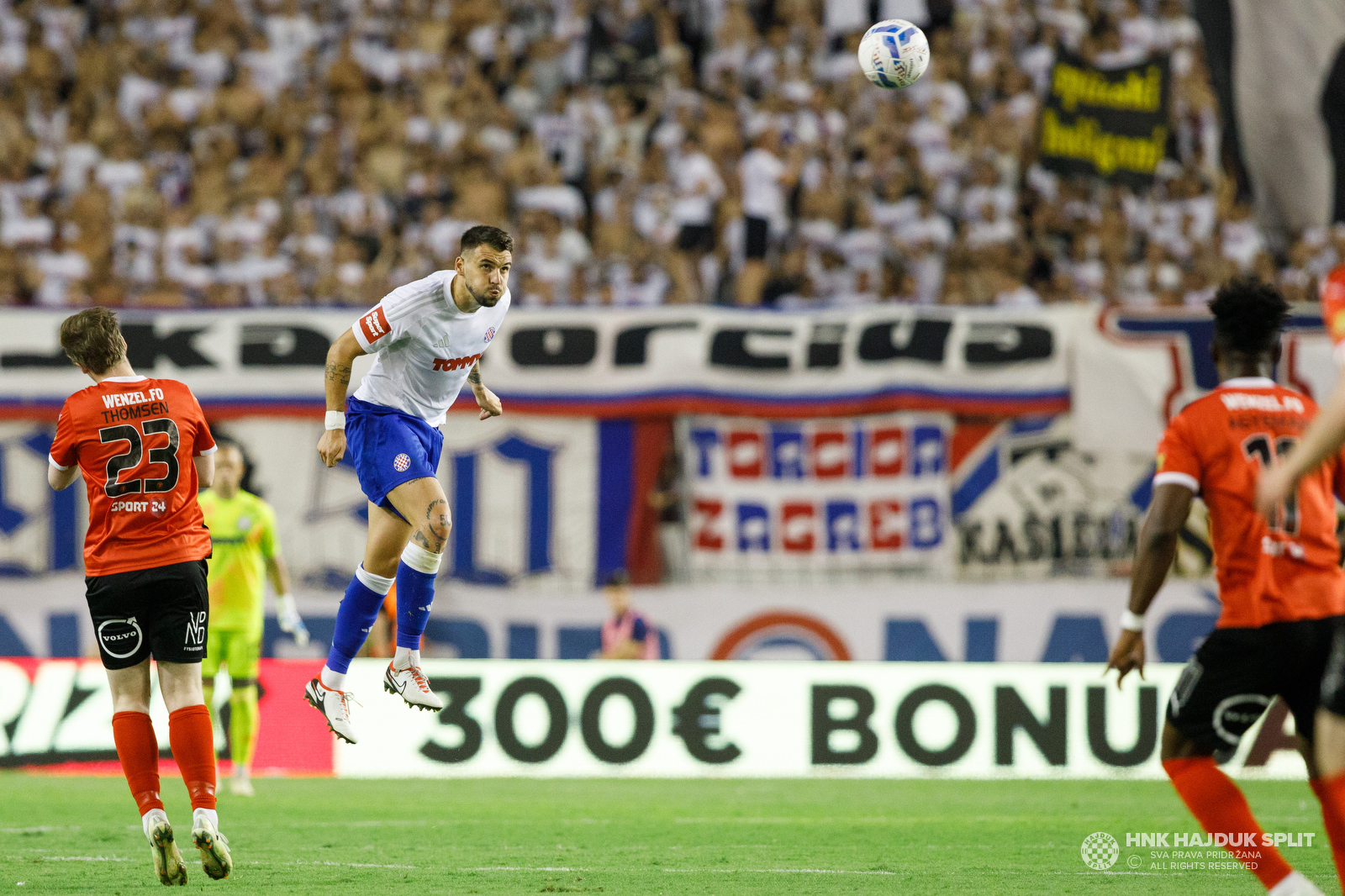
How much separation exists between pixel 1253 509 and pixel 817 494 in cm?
980

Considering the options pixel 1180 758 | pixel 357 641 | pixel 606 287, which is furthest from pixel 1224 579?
pixel 606 287

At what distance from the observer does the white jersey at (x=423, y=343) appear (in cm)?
763

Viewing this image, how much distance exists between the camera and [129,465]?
7164mm

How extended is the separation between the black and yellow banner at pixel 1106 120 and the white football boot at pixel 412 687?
32.4 ft

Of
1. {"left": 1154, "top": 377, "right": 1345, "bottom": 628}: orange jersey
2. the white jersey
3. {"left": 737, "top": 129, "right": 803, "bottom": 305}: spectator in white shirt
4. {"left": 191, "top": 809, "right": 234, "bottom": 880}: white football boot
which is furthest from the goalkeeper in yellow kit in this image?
{"left": 1154, "top": 377, "right": 1345, "bottom": 628}: orange jersey

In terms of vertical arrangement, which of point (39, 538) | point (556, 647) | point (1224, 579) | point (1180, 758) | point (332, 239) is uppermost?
point (332, 239)

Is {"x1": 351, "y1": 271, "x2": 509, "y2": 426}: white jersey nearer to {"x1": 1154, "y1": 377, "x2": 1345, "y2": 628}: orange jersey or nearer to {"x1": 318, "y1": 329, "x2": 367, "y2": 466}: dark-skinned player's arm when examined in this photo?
{"x1": 318, "y1": 329, "x2": 367, "y2": 466}: dark-skinned player's arm

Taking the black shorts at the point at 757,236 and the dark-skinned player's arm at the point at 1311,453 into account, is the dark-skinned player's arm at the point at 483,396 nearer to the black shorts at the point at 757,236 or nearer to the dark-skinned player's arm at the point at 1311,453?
the dark-skinned player's arm at the point at 1311,453

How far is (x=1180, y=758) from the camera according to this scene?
599cm

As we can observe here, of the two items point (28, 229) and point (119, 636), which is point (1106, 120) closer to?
point (28, 229)

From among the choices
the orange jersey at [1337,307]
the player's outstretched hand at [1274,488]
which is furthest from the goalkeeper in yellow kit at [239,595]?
the player's outstretched hand at [1274,488]

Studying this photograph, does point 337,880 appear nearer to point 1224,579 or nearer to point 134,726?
point 134,726

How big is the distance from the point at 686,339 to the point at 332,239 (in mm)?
4258

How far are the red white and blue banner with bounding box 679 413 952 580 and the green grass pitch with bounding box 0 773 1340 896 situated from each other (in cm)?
277
